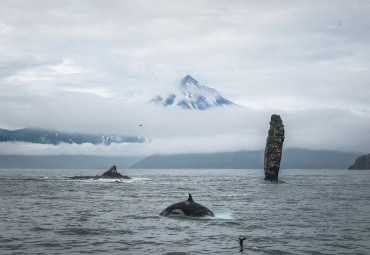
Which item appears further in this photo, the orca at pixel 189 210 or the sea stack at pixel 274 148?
the sea stack at pixel 274 148

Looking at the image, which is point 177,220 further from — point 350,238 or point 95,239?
point 350,238

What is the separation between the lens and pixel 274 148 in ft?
318

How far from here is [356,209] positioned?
33188 mm

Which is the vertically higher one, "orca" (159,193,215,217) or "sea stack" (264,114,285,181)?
"sea stack" (264,114,285,181)

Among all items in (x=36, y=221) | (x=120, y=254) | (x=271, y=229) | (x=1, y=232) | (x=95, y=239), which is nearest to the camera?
(x=120, y=254)

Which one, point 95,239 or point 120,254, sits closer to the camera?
point 120,254

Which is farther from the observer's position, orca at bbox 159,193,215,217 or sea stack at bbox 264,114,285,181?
sea stack at bbox 264,114,285,181

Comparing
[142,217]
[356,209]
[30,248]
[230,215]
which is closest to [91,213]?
[142,217]

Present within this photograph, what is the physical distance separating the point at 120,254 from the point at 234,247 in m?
4.83

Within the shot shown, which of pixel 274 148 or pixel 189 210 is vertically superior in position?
pixel 274 148

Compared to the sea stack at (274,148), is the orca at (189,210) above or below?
below

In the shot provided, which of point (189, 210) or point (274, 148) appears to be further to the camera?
point (274, 148)

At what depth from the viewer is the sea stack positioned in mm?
96062

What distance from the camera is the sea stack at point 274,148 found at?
9606 centimetres
